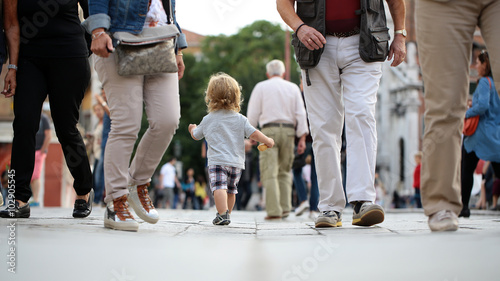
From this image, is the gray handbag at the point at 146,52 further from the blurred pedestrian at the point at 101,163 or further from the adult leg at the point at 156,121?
the blurred pedestrian at the point at 101,163

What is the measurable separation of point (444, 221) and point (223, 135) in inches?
116

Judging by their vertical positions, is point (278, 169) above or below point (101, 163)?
above

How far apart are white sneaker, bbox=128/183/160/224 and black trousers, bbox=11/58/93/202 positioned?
2.91 feet

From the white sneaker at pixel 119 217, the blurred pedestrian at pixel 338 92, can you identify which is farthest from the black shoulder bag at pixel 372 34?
the white sneaker at pixel 119 217

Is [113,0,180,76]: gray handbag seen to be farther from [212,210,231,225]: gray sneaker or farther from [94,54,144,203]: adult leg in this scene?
[212,210,231,225]: gray sneaker

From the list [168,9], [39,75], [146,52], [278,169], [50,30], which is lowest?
[278,169]

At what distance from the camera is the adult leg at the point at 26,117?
5.70m

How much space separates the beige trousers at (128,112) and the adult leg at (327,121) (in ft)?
3.86

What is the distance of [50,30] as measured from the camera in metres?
5.76

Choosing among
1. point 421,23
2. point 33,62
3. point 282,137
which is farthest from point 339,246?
point 282,137

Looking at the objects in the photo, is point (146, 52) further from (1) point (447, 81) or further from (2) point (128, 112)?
(1) point (447, 81)

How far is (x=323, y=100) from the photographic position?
5.57 metres

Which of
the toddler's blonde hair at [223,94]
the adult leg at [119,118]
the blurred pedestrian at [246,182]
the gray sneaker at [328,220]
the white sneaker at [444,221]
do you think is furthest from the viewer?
the blurred pedestrian at [246,182]

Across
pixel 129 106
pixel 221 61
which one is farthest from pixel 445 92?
pixel 221 61
